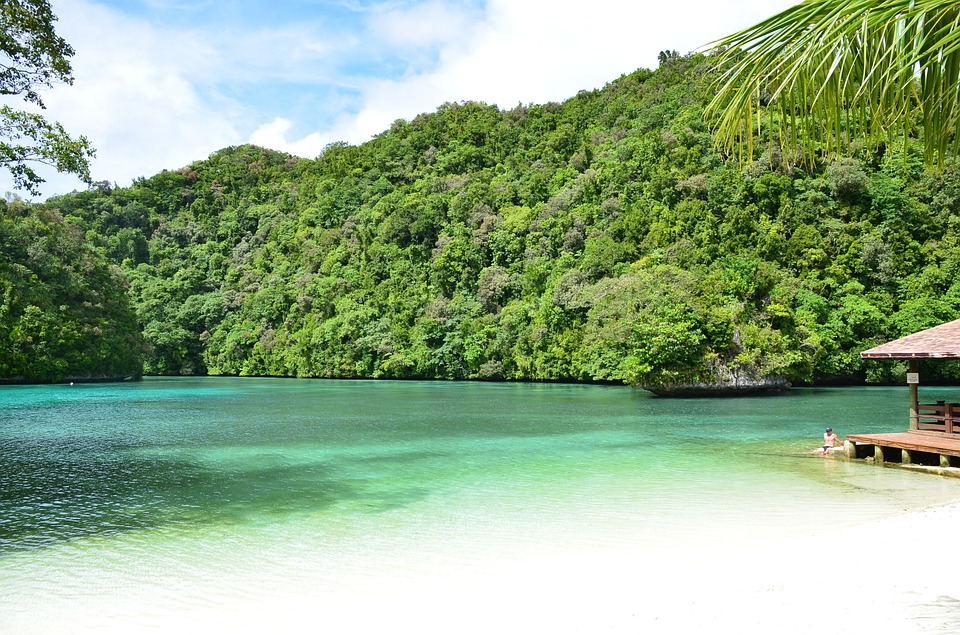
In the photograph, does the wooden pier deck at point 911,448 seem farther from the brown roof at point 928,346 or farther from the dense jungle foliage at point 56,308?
the dense jungle foliage at point 56,308

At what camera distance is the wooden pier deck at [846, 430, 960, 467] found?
13.4 metres

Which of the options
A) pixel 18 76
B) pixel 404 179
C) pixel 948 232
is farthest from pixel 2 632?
A: pixel 404 179

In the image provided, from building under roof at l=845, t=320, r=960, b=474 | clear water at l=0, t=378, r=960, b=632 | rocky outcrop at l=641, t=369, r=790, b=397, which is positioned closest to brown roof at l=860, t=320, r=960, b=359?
building under roof at l=845, t=320, r=960, b=474

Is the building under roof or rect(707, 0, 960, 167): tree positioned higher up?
rect(707, 0, 960, 167): tree

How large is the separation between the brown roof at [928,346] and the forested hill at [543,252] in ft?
18.3

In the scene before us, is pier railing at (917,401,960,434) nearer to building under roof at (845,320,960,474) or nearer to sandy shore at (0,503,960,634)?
building under roof at (845,320,960,474)

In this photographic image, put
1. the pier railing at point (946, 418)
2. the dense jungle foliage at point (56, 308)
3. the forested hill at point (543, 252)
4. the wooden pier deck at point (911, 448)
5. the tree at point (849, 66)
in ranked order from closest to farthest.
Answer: the tree at point (849, 66) → the wooden pier deck at point (911, 448) → the pier railing at point (946, 418) → the forested hill at point (543, 252) → the dense jungle foliage at point (56, 308)

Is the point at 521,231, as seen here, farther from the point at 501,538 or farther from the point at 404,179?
the point at 501,538

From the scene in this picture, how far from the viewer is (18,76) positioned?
8688mm

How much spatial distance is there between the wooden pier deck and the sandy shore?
5.91 meters

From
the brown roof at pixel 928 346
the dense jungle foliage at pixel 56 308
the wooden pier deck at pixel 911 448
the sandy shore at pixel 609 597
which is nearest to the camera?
the sandy shore at pixel 609 597

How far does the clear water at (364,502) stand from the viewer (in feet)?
25.3

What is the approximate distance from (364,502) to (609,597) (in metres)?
6.22

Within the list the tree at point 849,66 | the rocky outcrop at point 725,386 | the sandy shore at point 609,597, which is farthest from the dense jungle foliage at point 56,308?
the tree at point 849,66
